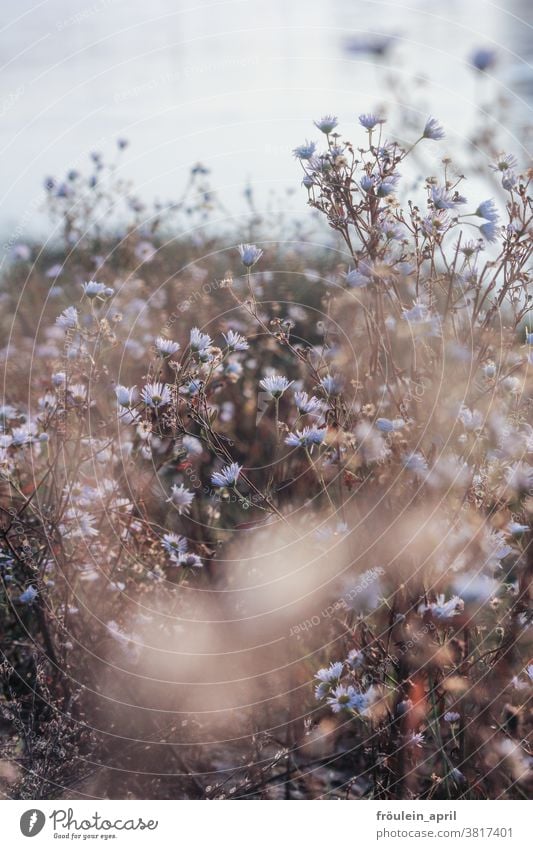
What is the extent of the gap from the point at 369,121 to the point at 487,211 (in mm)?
200

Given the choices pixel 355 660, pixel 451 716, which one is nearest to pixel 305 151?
pixel 355 660

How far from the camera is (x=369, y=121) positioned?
1.09 meters

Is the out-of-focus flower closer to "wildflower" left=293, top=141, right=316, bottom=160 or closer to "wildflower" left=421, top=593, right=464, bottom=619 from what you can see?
"wildflower" left=293, top=141, right=316, bottom=160

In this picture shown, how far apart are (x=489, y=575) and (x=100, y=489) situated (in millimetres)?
626

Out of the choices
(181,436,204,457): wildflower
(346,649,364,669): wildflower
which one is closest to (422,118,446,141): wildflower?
(181,436,204,457): wildflower

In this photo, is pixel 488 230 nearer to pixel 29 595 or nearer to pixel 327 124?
pixel 327 124

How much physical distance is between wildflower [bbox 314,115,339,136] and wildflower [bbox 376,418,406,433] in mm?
403

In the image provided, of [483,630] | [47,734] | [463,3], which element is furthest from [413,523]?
[463,3]

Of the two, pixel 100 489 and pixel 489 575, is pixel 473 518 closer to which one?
pixel 489 575

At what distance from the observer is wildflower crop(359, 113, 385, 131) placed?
1.09m

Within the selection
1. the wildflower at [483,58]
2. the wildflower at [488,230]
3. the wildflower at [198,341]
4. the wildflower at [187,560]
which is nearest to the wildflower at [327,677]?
the wildflower at [187,560]

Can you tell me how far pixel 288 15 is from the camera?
1.32 m

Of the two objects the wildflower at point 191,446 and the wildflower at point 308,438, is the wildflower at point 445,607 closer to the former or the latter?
the wildflower at point 308,438

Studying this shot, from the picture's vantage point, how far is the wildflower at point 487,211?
109 cm
